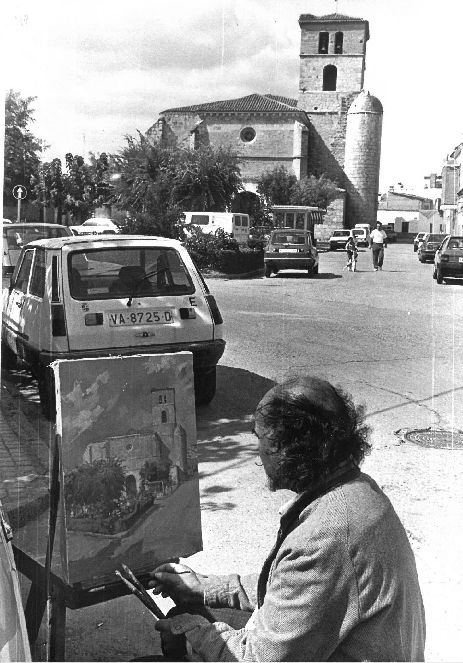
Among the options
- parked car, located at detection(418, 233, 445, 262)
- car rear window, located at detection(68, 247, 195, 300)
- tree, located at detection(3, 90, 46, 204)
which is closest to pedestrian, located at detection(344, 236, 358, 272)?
parked car, located at detection(418, 233, 445, 262)

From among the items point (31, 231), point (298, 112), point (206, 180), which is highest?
point (298, 112)

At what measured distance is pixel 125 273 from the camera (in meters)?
6.02

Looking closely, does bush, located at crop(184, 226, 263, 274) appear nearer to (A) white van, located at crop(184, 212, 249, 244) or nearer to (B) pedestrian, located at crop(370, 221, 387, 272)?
(A) white van, located at crop(184, 212, 249, 244)

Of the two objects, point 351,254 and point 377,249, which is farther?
point 377,249

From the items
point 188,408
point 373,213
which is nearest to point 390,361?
point 188,408

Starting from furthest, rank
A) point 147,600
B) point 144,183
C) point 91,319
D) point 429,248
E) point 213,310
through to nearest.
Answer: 1. point 429,248
2. point 213,310
3. point 91,319
4. point 144,183
5. point 147,600

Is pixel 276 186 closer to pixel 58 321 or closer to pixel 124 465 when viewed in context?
pixel 58 321

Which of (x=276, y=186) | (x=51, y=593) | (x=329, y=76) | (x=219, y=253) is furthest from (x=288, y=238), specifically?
(x=51, y=593)

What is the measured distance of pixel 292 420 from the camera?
79.4 inches

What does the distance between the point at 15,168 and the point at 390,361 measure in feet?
18.4

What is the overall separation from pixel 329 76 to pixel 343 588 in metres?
5.31

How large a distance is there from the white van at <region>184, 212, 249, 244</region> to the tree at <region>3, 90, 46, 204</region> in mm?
1771

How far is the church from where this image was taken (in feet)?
15.8

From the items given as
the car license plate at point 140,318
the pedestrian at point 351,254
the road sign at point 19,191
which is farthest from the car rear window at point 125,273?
the pedestrian at point 351,254
